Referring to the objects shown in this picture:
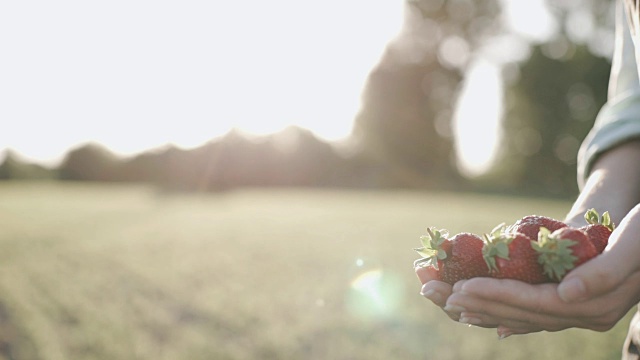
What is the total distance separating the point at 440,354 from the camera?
583 centimetres

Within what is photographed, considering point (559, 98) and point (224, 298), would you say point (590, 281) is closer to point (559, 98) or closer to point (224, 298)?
point (224, 298)

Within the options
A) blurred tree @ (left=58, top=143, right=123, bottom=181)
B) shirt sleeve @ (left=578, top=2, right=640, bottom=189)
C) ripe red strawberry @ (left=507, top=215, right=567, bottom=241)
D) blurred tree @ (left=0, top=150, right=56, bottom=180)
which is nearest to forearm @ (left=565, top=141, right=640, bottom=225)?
shirt sleeve @ (left=578, top=2, right=640, bottom=189)

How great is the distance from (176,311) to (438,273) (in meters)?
5.06

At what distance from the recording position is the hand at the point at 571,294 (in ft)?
5.56

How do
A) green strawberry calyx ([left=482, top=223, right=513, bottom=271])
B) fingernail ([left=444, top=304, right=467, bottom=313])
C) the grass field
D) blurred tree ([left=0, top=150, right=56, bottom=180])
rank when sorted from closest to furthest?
1. fingernail ([left=444, top=304, right=467, bottom=313])
2. green strawberry calyx ([left=482, top=223, right=513, bottom=271])
3. the grass field
4. blurred tree ([left=0, top=150, right=56, bottom=180])

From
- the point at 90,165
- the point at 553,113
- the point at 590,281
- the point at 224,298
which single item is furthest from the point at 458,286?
the point at 90,165

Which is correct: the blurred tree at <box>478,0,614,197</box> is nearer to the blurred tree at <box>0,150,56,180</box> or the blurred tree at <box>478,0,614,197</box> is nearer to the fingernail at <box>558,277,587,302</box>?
the blurred tree at <box>0,150,56,180</box>

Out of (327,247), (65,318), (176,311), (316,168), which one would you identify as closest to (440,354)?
(176,311)

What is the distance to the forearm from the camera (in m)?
2.21

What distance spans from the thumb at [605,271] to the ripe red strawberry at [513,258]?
0.49 ft

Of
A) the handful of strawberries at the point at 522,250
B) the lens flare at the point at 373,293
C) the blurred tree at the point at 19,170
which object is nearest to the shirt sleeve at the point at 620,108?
the handful of strawberries at the point at 522,250

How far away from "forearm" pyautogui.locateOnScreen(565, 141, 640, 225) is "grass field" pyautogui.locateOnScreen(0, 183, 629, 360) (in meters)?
3.54

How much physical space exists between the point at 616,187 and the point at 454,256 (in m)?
0.63

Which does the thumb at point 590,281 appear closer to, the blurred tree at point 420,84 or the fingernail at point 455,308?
the fingernail at point 455,308
